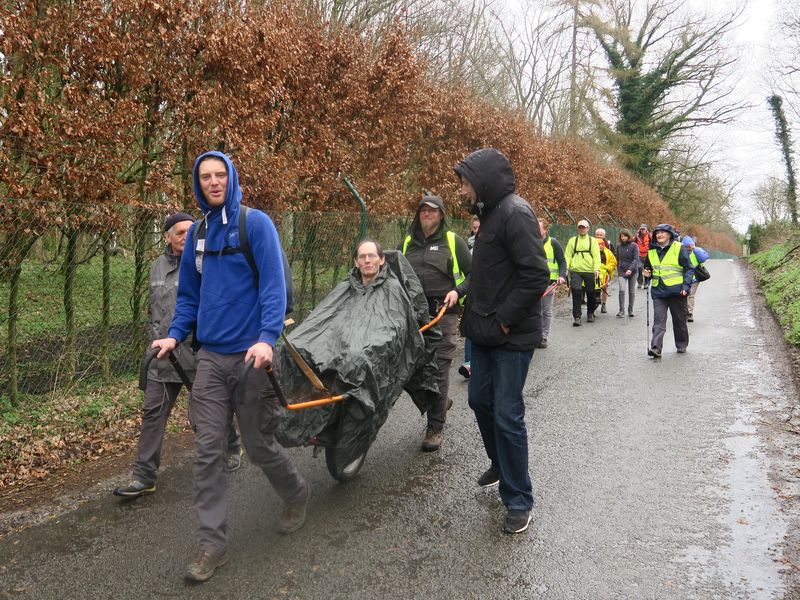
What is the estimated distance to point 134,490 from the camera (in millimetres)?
4406

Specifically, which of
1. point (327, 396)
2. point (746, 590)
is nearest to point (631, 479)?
point (746, 590)

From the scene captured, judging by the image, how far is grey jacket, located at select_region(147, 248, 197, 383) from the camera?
15.2ft

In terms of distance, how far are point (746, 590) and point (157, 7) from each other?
21.7 feet

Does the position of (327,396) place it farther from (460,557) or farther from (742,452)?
(742,452)

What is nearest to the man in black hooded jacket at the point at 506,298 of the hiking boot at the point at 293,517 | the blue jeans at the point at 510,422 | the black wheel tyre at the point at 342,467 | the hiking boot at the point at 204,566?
the blue jeans at the point at 510,422

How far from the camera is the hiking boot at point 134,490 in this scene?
4375 mm

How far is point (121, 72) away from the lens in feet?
20.4

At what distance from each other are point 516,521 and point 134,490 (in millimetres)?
2567

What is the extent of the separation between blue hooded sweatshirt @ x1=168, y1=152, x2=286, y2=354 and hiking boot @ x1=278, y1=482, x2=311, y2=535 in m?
1.09

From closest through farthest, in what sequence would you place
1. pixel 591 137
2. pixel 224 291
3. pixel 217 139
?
pixel 224 291 → pixel 217 139 → pixel 591 137

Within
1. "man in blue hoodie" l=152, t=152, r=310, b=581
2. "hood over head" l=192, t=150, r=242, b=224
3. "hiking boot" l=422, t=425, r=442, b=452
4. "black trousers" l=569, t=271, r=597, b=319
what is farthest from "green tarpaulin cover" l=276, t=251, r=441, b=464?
"black trousers" l=569, t=271, r=597, b=319

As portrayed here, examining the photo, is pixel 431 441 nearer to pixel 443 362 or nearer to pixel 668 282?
pixel 443 362

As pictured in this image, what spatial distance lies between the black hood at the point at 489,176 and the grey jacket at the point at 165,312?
2.26m

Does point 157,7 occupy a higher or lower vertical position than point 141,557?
higher
